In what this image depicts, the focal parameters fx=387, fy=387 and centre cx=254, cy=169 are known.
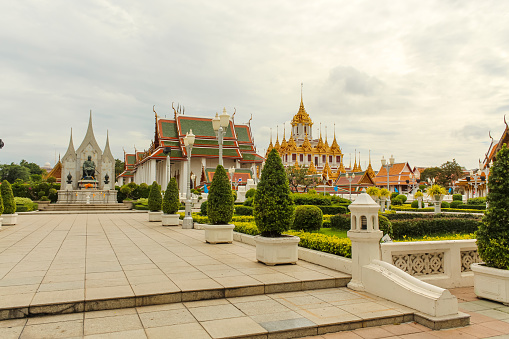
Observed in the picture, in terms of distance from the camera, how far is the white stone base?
5.07m

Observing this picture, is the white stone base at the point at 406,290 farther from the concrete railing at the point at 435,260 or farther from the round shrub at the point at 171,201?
the round shrub at the point at 171,201

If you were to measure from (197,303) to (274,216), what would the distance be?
2697mm

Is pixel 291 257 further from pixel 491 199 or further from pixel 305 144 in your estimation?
pixel 305 144

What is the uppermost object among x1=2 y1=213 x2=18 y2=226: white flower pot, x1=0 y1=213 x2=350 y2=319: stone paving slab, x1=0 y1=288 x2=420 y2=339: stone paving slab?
x1=2 y1=213 x2=18 y2=226: white flower pot

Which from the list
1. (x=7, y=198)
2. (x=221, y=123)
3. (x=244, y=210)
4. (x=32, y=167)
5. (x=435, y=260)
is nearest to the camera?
(x=435, y=260)

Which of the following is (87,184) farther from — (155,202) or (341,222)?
(341,222)

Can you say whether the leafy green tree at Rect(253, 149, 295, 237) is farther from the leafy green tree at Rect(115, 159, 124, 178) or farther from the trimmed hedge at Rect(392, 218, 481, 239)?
the leafy green tree at Rect(115, 159, 124, 178)

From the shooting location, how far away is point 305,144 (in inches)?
3735

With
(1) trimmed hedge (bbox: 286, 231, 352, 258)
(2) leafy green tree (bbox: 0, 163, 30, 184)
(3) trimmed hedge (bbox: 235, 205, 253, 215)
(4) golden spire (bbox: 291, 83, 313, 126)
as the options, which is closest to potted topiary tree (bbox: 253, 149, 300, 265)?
(1) trimmed hedge (bbox: 286, 231, 352, 258)

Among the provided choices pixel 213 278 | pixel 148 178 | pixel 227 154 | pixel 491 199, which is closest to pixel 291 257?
pixel 213 278

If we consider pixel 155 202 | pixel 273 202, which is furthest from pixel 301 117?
pixel 273 202

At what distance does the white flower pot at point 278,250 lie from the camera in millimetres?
7668

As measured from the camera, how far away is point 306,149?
9494cm

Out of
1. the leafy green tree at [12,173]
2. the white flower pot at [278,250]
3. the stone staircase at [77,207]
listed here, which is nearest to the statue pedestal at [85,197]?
the stone staircase at [77,207]
